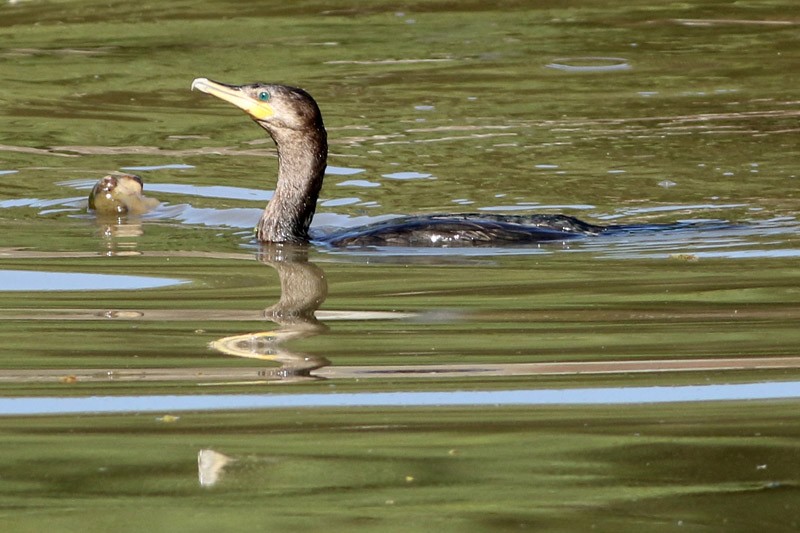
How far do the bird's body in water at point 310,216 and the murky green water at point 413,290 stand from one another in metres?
0.33

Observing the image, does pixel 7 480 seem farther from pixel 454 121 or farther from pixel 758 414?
pixel 454 121

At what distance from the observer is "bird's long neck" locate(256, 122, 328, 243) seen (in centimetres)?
1002

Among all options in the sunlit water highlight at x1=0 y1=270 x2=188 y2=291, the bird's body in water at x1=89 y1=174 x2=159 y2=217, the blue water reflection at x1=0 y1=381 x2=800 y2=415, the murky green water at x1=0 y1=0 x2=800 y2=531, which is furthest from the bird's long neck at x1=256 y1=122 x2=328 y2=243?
the blue water reflection at x1=0 y1=381 x2=800 y2=415

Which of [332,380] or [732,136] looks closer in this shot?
[332,380]

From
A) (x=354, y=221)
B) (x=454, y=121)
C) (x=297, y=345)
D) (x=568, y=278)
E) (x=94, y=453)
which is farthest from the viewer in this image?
(x=454, y=121)

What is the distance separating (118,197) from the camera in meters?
10.9

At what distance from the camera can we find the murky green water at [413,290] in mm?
4215

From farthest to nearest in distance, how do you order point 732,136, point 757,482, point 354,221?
point 732,136
point 354,221
point 757,482

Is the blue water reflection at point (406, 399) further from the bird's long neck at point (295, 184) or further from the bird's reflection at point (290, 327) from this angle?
the bird's long neck at point (295, 184)

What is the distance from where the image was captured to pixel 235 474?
4.29 m

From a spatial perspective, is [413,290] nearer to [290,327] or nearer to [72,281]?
[290,327]

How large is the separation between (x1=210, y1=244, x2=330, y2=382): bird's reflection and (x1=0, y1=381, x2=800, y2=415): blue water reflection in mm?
333

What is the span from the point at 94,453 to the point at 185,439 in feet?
0.87

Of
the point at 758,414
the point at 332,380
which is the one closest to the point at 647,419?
the point at 758,414
